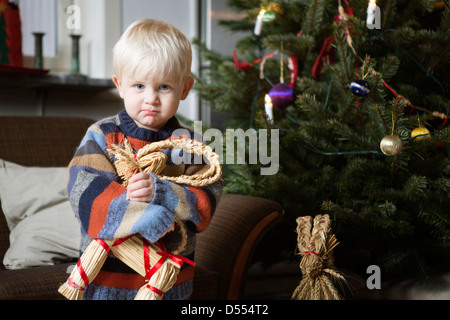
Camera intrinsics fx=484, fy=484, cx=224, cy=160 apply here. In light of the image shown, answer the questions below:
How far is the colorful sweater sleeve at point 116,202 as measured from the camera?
0.79 m

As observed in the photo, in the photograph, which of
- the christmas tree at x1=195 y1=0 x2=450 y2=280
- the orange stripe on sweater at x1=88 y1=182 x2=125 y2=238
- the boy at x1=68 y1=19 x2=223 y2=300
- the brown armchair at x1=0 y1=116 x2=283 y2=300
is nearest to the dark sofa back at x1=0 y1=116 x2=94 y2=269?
the brown armchair at x1=0 y1=116 x2=283 y2=300

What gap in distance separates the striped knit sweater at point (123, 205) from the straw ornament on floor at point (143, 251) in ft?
0.08

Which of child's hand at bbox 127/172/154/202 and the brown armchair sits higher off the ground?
child's hand at bbox 127/172/154/202

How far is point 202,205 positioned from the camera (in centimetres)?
87

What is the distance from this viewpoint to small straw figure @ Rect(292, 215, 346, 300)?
3.26ft

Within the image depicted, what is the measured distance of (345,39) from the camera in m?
1.49

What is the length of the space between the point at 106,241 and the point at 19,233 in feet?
2.34

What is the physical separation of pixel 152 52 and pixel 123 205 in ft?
0.88

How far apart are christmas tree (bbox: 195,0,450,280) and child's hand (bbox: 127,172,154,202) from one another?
65cm

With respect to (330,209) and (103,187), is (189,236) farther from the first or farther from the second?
(330,209)

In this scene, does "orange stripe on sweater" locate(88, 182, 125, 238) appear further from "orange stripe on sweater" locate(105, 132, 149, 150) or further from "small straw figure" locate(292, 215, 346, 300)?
"small straw figure" locate(292, 215, 346, 300)

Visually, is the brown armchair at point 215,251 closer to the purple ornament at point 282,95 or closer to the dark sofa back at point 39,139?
the dark sofa back at point 39,139

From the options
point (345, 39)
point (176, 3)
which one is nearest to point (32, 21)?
point (176, 3)

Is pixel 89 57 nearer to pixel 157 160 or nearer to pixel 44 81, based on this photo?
pixel 44 81
